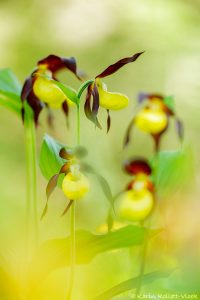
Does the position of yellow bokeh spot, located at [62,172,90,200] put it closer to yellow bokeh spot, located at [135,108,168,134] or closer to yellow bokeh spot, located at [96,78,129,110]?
yellow bokeh spot, located at [96,78,129,110]

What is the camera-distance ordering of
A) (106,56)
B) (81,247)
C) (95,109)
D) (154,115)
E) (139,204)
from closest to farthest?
(95,109) < (81,247) < (139,204) < (154,115) < (106,56)

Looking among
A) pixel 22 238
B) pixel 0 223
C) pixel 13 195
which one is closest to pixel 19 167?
pixel 13 195

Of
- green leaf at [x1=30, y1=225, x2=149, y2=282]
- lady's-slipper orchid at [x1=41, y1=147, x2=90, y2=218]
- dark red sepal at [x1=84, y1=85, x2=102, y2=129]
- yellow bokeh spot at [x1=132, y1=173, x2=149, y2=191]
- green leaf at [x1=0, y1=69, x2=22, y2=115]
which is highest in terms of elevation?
green leaf at [x1=0, y1=69, x2=22, y2=115]

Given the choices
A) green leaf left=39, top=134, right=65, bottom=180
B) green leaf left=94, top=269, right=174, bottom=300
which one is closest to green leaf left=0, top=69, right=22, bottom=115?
green leaf left=39, top=134, right=65, bottom=180

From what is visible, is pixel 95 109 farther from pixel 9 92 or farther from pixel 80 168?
pixel 9 92

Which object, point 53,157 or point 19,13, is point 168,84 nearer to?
point 19,13

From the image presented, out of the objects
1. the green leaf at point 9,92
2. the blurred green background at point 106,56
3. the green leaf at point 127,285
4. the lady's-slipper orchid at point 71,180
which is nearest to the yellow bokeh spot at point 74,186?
the lady's-slipper orchid at point 71,180

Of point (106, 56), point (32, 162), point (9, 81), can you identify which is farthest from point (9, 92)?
point (106, 56)
